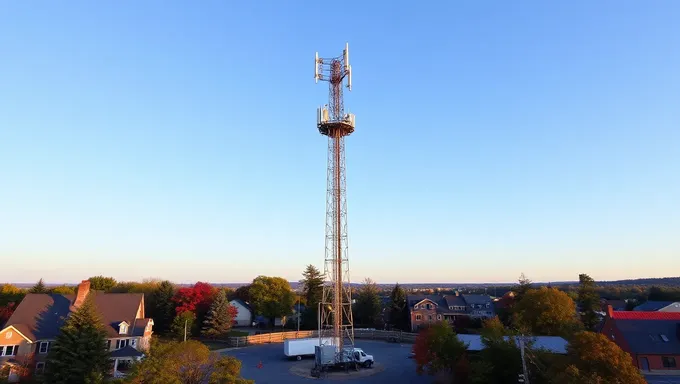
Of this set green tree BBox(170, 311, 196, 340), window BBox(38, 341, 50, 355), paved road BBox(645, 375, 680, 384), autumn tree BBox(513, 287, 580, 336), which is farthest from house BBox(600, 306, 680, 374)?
window BBox(38, 341, 50, 355)

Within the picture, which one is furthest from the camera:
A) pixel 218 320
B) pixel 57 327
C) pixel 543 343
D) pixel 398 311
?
pixel 398 311

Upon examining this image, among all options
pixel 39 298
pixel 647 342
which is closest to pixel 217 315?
pixel 39 298

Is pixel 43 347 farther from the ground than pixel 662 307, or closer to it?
closer to it

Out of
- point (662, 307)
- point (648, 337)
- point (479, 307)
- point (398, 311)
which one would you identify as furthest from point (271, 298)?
point (662, 307)

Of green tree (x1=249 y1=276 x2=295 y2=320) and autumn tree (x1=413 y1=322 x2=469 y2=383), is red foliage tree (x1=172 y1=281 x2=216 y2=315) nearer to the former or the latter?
green tree (x1=249 y1=276 x2=295 y2=320)

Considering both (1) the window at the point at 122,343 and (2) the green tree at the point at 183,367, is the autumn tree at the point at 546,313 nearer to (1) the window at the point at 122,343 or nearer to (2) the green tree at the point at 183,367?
(2) the green tree at the point at 183,367

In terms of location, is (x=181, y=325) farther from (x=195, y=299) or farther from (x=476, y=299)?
(x=476, y=299)

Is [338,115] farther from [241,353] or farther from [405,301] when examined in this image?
[405,301]
